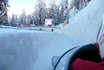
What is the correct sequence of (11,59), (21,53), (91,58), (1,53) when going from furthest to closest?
(21,53), (91,58), (11,59), (1,53)

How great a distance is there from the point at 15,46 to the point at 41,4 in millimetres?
32148

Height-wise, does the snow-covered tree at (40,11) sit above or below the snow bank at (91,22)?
above

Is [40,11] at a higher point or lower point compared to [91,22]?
higher

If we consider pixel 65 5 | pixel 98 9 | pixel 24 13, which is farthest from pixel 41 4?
pixel 98 9

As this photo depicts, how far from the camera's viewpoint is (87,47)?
129 cm

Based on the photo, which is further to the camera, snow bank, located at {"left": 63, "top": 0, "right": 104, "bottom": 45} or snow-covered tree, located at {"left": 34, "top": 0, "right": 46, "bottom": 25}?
snow-covered tree, located at {"left": 34, "top": 0, "right": 46, "bottom": 25}

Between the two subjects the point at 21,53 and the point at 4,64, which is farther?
the point at 21,53

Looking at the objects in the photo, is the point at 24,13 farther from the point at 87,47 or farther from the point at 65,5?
the point at 87,47

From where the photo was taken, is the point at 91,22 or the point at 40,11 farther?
the point at 40,11

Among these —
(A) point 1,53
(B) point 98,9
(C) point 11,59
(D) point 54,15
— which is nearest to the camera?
(A) point 1,53

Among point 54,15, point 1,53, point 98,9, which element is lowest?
point 1,53

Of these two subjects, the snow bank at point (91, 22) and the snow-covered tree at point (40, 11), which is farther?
the snow-covered tree at point (40, 11)

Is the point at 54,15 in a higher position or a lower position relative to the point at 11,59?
higher

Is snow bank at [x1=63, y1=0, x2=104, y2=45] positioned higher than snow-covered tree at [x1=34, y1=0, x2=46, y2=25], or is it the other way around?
snow-covered tree at [x1=34, y1=0, x2=46, y2=25]
